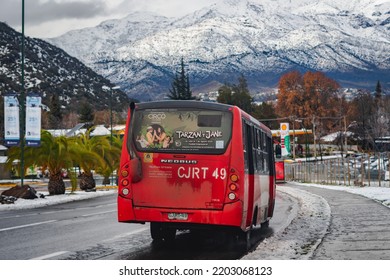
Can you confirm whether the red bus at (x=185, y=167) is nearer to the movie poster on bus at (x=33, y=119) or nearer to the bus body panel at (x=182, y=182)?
the bus body panel at (x=182, y=182)

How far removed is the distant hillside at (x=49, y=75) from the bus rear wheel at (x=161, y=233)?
103 m

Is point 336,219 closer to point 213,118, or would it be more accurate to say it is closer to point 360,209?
point 360,209

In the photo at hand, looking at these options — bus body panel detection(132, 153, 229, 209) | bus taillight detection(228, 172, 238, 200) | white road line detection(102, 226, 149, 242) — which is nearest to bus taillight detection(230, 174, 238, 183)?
bus taillight detection(228, 172, 238, 200)

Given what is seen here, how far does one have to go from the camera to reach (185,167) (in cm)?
1323

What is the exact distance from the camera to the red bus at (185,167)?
42.9 ft

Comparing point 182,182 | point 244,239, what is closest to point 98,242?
point 182,182

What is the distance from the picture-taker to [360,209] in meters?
22.9

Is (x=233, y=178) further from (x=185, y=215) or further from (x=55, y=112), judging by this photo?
(x=55, y=112)

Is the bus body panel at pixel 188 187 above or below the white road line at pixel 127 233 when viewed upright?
above

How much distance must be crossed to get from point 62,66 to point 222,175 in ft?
528

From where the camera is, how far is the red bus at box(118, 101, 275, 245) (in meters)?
13.1

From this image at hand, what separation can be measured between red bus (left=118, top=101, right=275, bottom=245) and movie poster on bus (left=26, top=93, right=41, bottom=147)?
800 inches

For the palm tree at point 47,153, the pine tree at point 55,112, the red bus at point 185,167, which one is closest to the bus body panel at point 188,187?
the red bus at point 185,167
